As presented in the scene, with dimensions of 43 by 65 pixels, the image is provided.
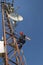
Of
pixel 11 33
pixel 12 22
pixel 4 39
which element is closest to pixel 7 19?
pixel 12 22

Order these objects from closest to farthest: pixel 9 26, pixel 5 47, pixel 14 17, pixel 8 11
→ 1. pixel 5 47
2. pixel 9 26
3. pixel 14 17
4. pixel 8 11

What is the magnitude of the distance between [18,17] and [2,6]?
1942mm

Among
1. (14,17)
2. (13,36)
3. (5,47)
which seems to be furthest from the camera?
(14,17)

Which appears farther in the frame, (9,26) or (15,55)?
(9,26)

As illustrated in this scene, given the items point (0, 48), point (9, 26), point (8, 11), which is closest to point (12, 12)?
point (8, 11)

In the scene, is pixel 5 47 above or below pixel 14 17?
below

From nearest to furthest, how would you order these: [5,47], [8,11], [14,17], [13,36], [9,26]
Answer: [5,47] → [13,36] → [9,26] → [14,17] → [8,11]

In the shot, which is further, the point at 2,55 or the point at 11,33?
the point at 11,33

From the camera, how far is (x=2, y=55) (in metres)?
12.5

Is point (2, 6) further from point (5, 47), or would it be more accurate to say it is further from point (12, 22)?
point (5, 47)

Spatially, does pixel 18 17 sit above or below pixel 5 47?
above

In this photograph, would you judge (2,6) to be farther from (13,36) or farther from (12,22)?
(13,36)

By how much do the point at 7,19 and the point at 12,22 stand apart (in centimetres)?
80

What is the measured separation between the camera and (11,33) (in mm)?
14406
